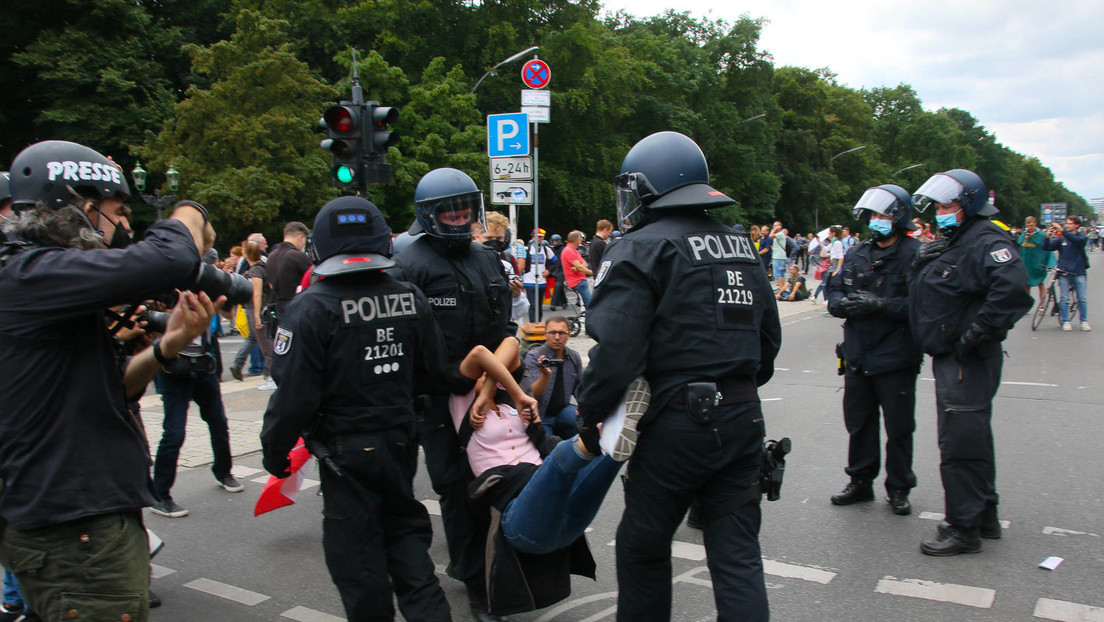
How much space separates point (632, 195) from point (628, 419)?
93 centimetres

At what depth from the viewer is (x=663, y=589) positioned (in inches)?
116

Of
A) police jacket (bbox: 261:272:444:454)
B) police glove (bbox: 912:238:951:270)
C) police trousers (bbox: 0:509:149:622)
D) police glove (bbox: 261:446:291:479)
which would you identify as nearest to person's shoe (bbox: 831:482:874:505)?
police glove (bbox: 912:238:951:270)

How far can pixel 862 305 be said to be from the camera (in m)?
5.05

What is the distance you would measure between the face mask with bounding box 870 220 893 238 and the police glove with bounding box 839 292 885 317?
1.34 feet

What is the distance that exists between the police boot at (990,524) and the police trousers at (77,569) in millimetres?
4327

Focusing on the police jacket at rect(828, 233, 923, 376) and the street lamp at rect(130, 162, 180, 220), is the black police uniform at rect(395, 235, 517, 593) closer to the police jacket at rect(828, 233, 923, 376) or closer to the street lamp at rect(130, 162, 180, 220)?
the police jacket at rect(828, 233, 923, 376)

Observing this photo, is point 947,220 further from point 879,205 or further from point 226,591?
point 226,591

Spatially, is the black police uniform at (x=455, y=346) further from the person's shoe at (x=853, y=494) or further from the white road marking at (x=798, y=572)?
the person's shoe at (x=853, y=494)

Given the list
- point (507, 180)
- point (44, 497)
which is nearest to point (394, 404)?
point (44, 497)

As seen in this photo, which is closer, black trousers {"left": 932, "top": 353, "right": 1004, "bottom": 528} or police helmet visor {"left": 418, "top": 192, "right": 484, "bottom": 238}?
police helmet visor {"left": 418, "top": 192, "right": 484, "bottom": 238}

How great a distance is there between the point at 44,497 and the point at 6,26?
32.9 meters

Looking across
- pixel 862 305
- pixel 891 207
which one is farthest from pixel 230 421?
pixel 891 207

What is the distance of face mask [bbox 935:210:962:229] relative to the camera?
186 inches

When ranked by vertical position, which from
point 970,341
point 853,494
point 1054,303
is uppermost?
point 970,341
